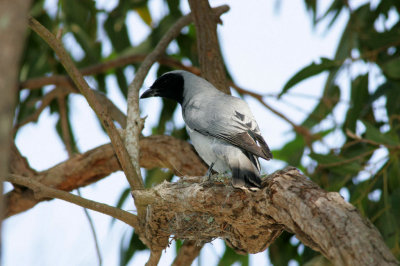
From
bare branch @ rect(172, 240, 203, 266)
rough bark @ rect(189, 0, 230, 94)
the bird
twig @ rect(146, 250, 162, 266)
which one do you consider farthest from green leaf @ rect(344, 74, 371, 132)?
twig @ rect(146, 250, 162, 266)

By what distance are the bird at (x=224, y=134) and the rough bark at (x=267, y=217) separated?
0.14 metres

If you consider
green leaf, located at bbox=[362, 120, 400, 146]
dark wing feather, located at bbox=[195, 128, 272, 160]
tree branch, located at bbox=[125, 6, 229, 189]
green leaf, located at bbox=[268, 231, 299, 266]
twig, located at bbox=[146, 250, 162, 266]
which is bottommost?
green leaf, located at bbox=[268, 231, 299, 266]

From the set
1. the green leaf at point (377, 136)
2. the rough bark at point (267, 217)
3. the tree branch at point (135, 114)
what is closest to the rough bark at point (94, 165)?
the tree branch at point (135, 114)

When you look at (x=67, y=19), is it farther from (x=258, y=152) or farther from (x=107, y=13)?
(x=258, y=152)

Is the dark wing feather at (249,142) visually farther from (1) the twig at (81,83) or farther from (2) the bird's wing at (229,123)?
(1) the twig at (81,83)

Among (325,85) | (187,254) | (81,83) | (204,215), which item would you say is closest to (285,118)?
(325,85)

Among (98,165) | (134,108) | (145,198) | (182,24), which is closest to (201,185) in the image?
(145,198)

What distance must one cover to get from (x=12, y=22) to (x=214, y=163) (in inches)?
98.4

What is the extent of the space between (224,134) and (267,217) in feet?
2.50

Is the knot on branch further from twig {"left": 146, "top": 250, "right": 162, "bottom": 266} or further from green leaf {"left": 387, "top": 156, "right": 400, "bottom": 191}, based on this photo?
green leaf {"left": 387, "top": 156, "right": 400, "bottom": 191}

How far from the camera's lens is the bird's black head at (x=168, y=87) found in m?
4.07

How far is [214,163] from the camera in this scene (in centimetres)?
315

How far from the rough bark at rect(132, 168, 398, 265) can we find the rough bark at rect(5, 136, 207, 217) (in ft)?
2.98

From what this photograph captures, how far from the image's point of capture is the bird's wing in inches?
109
